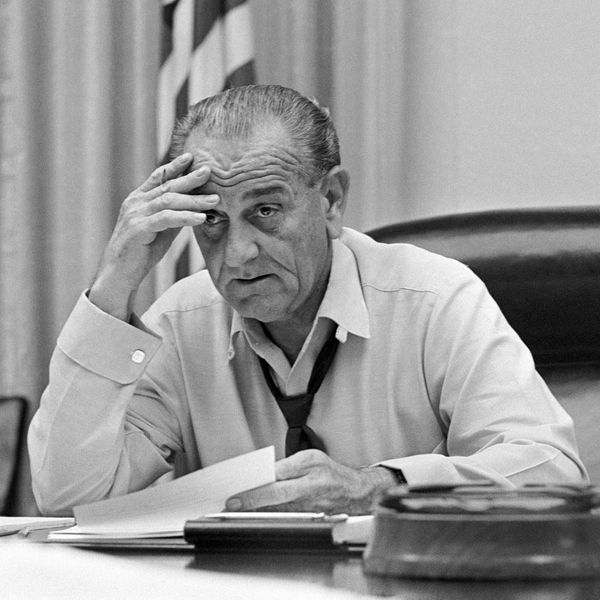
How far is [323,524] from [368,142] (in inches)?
83.6

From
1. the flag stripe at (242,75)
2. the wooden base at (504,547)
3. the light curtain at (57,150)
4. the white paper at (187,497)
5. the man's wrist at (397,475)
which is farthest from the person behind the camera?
the light curtain at (57,150)

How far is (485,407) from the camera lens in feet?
5.61

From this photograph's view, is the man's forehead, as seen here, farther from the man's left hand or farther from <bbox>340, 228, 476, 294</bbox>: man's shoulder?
the man's left hand

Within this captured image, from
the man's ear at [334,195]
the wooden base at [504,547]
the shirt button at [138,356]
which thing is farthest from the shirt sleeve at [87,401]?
the wooden base at [504,547]

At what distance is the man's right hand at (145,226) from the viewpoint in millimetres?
1739

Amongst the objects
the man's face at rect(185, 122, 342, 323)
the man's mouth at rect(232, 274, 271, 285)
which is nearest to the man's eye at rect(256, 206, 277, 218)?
the man's face at rect(185, 122, 342, 323)

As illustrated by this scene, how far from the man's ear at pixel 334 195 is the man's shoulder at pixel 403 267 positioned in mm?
83

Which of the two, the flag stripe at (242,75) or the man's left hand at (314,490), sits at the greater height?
the flag stripe at (242,75)

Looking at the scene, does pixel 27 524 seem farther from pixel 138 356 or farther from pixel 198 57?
pixel 198 57

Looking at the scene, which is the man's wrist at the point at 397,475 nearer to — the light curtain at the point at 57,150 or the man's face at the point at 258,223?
the man's face at the point at 258,223

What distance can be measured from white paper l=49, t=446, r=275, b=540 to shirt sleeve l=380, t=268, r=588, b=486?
275 millimetres

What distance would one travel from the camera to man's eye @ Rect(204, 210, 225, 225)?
5.79 ft

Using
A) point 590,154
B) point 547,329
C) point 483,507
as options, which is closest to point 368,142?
point 590,154

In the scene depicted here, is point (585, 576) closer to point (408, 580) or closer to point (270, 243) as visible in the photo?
point (408, 580)
